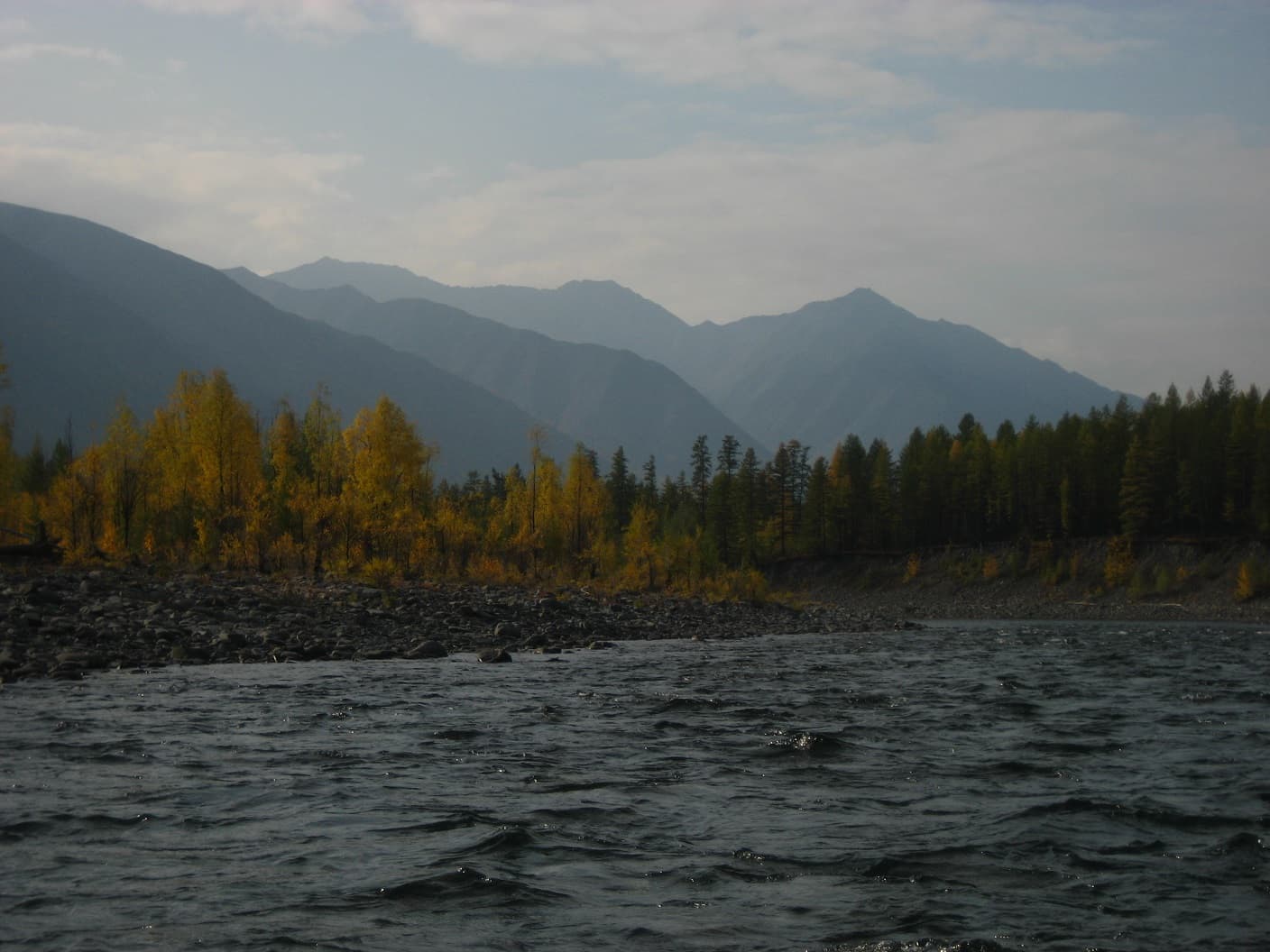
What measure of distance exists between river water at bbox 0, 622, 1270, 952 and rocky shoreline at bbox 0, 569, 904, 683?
4128 millimetres

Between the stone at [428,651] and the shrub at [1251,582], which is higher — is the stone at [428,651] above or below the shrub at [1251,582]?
above

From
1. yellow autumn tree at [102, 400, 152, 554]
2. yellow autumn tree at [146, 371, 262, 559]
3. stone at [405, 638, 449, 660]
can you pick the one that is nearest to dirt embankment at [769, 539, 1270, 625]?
yellow autumn tree at [146, 371, 262, 559]

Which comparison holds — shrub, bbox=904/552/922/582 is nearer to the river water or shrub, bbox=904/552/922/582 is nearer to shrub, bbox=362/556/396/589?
shrub, bbox=362/556/396/589

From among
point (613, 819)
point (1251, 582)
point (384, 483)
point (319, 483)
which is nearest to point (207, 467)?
point (319, 483)

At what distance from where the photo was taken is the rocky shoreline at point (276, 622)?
26266 mm

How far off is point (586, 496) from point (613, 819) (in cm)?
7757

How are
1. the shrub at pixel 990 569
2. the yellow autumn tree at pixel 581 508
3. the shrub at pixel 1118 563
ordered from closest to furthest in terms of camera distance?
the yellow autumn tree at pixel 581 508 → the shrub at pixel 1118 563 → the shrub at pixel 990 569

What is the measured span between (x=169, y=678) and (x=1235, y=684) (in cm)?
2736

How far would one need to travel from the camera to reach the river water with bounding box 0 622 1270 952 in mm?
8711

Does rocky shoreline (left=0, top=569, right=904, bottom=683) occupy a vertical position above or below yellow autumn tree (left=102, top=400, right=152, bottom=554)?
below

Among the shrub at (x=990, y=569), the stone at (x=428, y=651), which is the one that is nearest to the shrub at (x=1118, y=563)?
the shrub at (x=990, y=569)

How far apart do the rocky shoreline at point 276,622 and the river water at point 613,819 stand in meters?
4.13

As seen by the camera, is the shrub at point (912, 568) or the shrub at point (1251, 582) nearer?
the shrub at point (1251, 582)

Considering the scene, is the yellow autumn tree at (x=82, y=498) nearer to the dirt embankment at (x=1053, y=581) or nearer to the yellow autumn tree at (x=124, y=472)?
the yellow autumn tree at (x=124, y=472)
